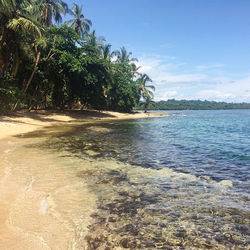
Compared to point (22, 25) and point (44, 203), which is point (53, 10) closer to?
point (22, 25)

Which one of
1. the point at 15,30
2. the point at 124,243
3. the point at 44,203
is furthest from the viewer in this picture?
the point at 15,30

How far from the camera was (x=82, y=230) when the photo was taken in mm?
3209

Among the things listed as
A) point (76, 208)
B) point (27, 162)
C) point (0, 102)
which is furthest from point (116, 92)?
point (76, 208)

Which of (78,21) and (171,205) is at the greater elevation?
(78,21)

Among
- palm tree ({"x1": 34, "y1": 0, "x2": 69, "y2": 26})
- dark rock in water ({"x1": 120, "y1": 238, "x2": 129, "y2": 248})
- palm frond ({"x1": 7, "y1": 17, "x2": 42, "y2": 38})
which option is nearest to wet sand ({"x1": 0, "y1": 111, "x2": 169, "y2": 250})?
dark rock in water ({"x1": 120, "y1": 238, "x2": 129, "y2": 248})

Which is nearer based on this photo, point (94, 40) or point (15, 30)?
point (15, 30)

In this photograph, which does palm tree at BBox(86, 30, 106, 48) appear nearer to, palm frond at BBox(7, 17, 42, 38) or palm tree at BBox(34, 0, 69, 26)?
palm tree at BBox(34, 0, 69, 26)

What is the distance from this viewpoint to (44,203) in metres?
4.09

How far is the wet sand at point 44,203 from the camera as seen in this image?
2.94 meters

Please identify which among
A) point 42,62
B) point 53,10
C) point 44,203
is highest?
point 53,10

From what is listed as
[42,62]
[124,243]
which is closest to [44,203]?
[124,243]

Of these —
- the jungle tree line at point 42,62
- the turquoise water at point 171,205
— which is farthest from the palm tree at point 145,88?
the turquoise water at point 171,205

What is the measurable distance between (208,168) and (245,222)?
3.49m

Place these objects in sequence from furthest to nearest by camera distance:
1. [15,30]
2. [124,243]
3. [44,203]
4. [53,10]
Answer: [53,10] < [15,30] < [44,203] < [124,243]
